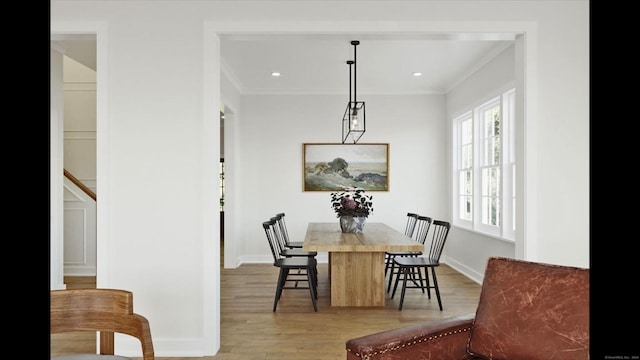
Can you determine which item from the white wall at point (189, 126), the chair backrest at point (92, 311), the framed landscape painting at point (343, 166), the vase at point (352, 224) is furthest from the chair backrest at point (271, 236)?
the chair backrest at point (92, 311)

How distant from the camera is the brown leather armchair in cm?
171

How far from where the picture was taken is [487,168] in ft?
18.3

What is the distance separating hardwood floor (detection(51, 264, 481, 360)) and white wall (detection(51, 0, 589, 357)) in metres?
0.46

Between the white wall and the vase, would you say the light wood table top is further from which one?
the white wall

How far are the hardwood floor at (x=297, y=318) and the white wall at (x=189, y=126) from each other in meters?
0.46

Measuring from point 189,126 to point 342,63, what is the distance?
277cm

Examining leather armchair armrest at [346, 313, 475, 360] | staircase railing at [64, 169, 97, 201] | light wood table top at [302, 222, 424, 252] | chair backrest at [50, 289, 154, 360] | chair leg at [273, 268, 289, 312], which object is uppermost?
staircase railing at [64, 169, 97, 201]

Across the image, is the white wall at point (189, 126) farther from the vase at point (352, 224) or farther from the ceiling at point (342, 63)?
the vase at point (352, 224)

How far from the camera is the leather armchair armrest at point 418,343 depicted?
1.79 metres

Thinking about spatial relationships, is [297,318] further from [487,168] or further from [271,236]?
[487,168]

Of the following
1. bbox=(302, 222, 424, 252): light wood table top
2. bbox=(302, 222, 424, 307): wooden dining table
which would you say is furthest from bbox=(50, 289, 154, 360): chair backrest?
bbox=(302, 222, 424, 307): wooden dining table
